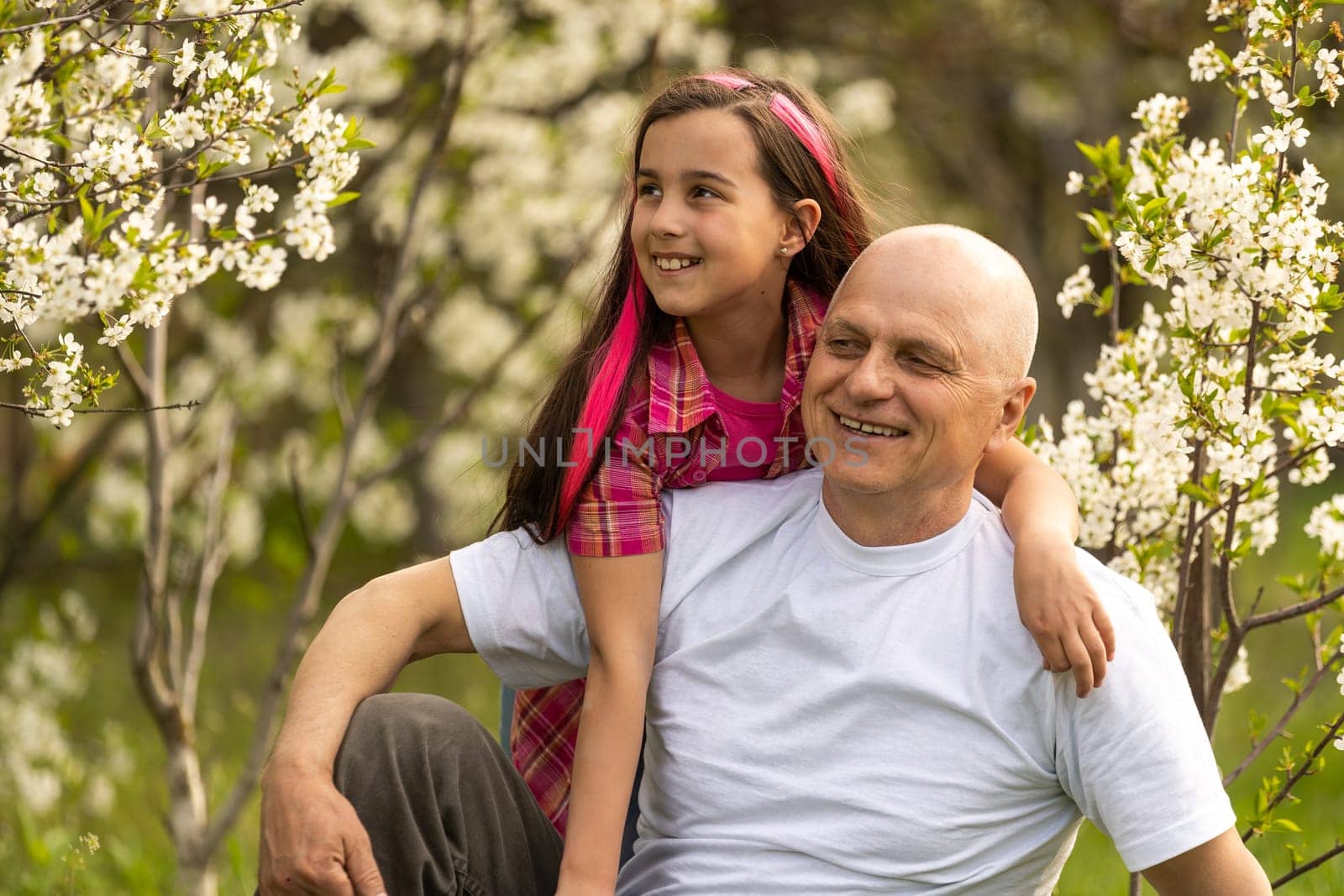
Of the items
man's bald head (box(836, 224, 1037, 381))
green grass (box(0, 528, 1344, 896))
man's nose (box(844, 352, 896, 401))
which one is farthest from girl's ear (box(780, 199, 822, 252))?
green grass (box(0, 528, 1344, 896))

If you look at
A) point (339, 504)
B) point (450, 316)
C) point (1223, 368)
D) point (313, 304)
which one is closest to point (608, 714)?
point (1223, 368)

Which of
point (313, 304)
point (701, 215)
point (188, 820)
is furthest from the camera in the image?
point (313, 304)

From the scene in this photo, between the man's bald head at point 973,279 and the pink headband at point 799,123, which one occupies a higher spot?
the pink headband at point 799,123

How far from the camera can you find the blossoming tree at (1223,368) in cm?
253

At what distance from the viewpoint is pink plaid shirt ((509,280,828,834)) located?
2.47 m

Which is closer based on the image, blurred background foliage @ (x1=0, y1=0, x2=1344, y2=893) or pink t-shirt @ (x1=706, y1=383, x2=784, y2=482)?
pink t-shirt @ (x1=706, y1=383, x2=784, y2=482)

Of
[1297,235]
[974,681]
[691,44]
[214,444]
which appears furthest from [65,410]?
[214,444]

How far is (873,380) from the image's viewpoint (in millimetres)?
2234

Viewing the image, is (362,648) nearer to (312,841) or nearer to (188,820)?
(312,841)

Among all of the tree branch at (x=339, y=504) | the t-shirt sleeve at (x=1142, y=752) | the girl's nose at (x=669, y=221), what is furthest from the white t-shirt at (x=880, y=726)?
the tree branch at (x=339, y=504)

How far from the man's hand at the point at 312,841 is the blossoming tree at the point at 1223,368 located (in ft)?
5.04

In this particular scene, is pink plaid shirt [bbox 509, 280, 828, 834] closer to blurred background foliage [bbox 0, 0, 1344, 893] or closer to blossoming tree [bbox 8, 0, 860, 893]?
blurred background foliage [bbox 0, 0, 1344, 893]

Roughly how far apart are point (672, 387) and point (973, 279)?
1.97 ft

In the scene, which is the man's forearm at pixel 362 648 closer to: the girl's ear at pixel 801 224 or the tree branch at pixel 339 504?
the girl's ear at pixel 801 224
